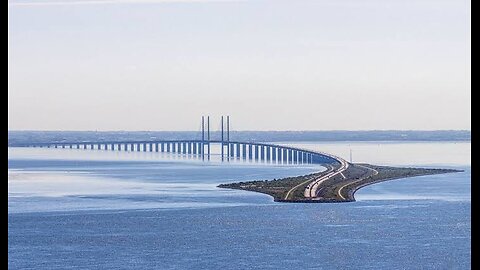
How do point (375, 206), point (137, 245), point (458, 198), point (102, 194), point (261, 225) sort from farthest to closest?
point (102, 194)
point (458, 198)
point (375, 206)
point (261, 225)
point (137, 245)

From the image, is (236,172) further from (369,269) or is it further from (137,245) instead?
(369,269)

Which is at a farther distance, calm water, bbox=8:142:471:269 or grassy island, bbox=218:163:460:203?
grassy island, bbox=218:163:460:203

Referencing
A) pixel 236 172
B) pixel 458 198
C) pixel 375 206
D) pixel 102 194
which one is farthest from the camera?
pixel 236 172

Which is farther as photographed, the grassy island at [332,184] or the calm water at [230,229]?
the grassy island at [332,184]

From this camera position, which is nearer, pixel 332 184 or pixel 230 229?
pixel 230 229
